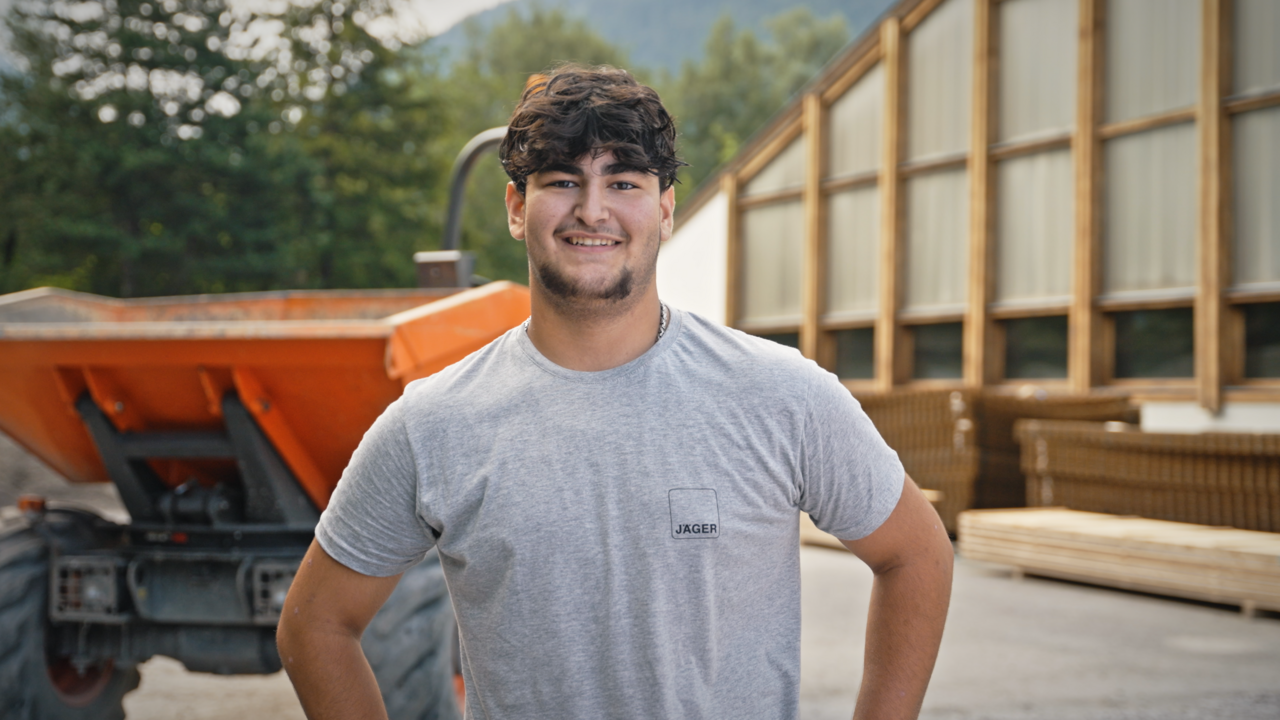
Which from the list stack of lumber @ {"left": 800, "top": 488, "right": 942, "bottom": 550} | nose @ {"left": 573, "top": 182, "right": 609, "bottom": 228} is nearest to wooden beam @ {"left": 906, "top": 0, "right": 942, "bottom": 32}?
stack of lumber @ {"left": 800, "top": 488, "right": 942, "bottom": 550}

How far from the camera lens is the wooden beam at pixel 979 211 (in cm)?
1560

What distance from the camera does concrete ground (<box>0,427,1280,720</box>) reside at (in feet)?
20.1

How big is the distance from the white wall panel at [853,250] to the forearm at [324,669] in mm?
15934

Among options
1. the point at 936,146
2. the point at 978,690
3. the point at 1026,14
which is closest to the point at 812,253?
the point at 936,146

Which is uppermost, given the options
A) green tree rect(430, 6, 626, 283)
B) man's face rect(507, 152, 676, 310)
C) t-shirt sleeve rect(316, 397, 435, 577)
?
green tree rect(430, 6, 626, 283)

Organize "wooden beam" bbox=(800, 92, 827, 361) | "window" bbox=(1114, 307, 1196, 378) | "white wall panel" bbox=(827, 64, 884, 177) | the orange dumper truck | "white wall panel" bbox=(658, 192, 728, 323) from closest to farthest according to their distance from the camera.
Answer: the orange dumper truck, "window" bbox=(1114, 307, 1196, 378), "white wall panel" bbox=(827, 64, 884, 177), "wooden beam" bbox=(800, 92, 827, 361), "white wall panel" bbox=(658, 192, 728, 323)

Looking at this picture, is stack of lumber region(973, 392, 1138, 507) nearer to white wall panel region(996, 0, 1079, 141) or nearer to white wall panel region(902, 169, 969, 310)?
white wall panel region(902, 169, 969, 310)

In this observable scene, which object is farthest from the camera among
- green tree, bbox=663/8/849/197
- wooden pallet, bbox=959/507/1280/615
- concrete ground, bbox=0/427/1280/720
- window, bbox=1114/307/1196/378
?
green tree, bbox=663/8/849/197

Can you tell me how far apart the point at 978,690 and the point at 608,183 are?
533 cm

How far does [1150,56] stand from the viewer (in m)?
13.8

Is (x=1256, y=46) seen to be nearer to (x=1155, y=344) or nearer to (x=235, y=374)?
(x=1155, y=344)

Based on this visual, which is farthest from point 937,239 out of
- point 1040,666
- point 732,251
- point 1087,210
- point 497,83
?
Answer: point 497,83

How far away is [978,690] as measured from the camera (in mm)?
6520

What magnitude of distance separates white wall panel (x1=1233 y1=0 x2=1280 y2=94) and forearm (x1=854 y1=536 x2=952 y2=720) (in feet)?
41.5
